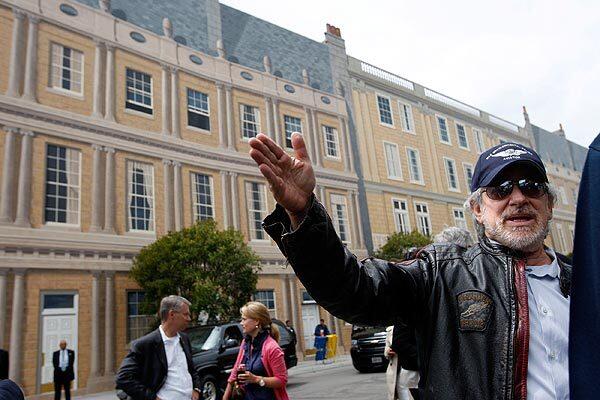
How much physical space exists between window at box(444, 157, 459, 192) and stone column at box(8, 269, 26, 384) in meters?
25.3

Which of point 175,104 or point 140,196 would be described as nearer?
point 140,196

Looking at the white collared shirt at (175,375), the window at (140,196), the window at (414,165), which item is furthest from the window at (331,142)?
the white collared shirt at (175,375)

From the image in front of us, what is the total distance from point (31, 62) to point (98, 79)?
222cm

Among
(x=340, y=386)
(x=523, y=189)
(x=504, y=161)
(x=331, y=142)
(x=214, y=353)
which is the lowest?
(x=340, y=386)

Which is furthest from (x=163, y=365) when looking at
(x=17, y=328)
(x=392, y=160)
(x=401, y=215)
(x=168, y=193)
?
(x=392, y=160)

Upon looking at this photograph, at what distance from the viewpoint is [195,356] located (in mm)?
10461

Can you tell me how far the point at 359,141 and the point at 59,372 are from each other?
61.8 ft

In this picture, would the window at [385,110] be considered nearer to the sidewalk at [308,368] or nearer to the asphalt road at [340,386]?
the sidewalk at [308,368]

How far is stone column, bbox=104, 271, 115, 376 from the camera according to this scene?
15.6 m

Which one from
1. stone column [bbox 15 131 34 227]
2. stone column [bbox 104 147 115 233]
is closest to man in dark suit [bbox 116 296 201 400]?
stone column [bbox 15 131 34 227]

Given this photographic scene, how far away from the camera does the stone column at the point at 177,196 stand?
18.7 m

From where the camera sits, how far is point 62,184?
16031mm

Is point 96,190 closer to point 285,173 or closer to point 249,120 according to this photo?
point 249,120

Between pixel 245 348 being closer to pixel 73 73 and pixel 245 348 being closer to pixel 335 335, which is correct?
pixel 73 73
